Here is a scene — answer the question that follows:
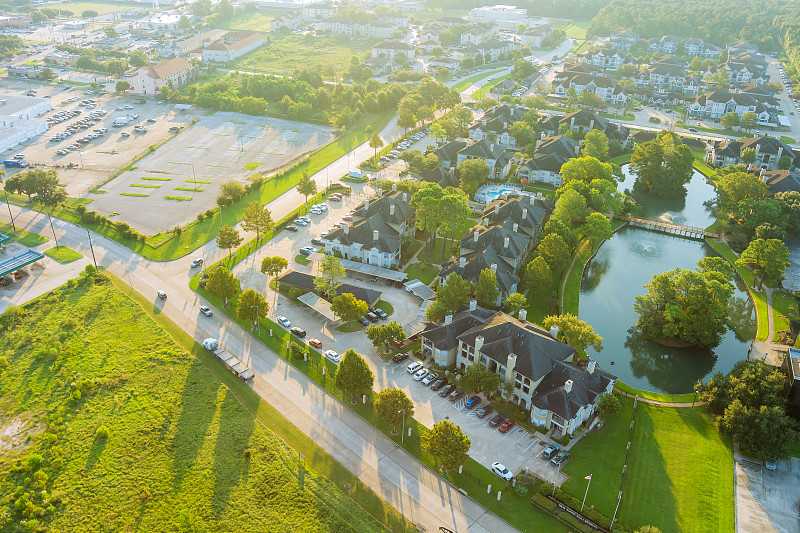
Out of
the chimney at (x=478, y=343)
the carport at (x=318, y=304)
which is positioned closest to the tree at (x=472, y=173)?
the carport at (x=318, y=304)

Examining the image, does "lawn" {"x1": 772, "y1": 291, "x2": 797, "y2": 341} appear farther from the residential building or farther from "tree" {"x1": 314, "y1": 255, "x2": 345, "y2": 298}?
the residential building

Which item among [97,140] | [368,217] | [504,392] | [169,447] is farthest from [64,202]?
[504,392]

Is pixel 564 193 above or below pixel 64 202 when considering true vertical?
above

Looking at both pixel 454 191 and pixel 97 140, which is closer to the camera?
pixel 454 191

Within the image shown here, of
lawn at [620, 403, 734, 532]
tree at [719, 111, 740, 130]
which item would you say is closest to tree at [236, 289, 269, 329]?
lawn at [620, 403, 734, 532]

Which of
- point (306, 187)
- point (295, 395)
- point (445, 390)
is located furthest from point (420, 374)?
point (306, 187)

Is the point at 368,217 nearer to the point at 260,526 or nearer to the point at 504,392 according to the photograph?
the point at 504,392

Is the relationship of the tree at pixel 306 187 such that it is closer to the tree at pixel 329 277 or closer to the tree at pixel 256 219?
the tree at pixel 256 219
